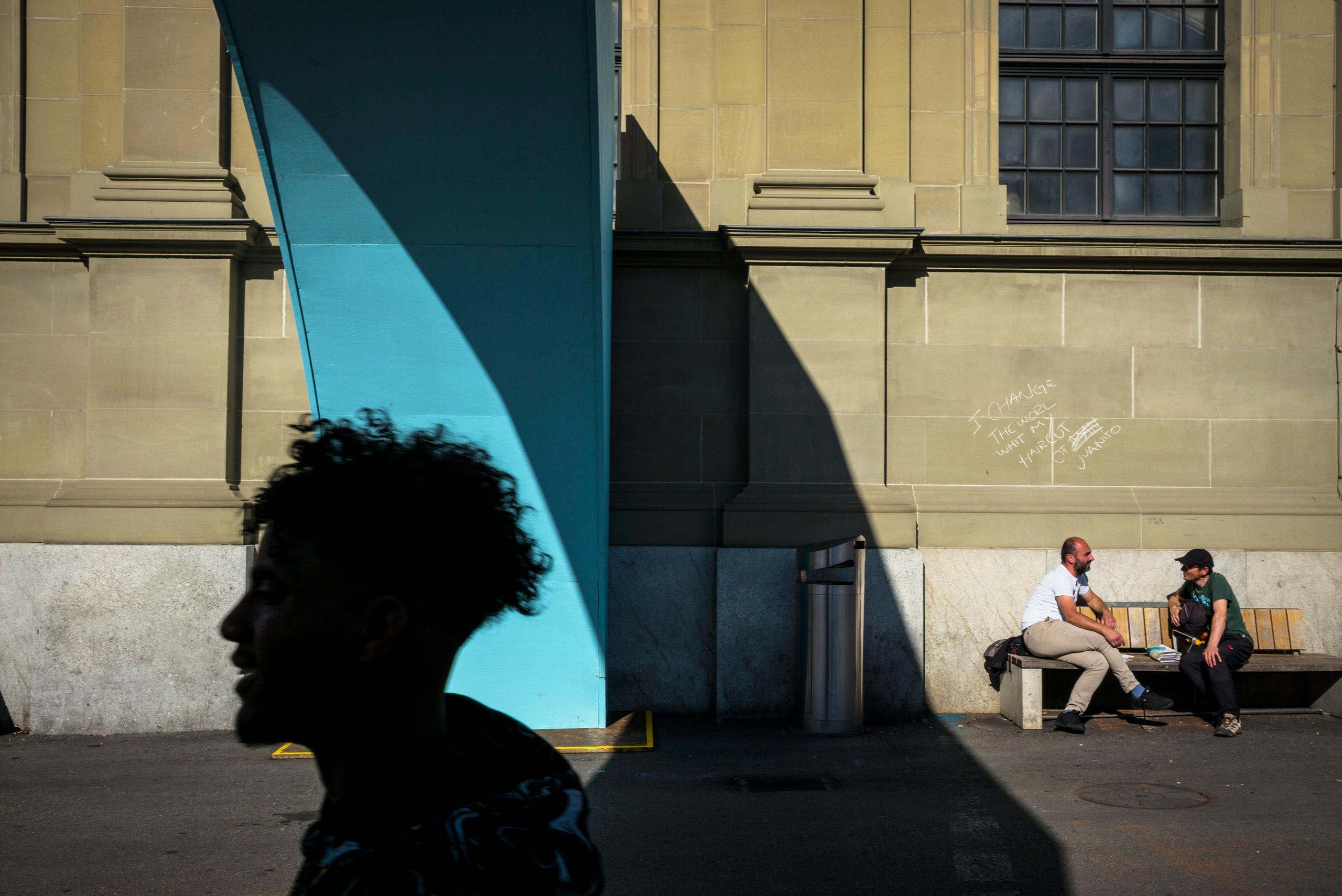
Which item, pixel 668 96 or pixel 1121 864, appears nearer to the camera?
pixel 1121 864

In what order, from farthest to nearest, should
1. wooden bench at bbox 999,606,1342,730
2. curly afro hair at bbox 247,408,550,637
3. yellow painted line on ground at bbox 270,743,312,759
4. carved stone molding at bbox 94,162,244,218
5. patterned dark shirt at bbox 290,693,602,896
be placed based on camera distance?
carved stone molding at bbox 94,162,244,218, wooden bench at bbox 999,606,1342,730, yellow painted line on ground at bbox 270,743,312,759, curly afro hair at bbox 247,408,550,637, patterned dark shirt at bbox 290,693,602,896

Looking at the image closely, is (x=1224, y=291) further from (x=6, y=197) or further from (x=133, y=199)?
(x=6, y=197)

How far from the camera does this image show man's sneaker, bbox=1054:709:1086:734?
7391 mm

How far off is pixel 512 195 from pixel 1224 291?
6.47 m

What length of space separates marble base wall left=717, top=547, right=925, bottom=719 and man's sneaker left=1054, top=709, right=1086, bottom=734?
42.0 inches

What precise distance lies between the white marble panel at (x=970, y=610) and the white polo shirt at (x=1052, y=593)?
335 millimetres

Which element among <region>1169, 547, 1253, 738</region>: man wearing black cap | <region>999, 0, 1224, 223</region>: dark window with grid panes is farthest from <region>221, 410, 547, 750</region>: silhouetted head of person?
<region>999, 0, 1224, 223</region>: dark window with grid panes

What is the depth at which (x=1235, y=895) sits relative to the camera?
14.6ft

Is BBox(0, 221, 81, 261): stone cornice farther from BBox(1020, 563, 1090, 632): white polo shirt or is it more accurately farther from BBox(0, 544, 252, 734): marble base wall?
BBox(1020, 563, 1090, 632): white polo shirt

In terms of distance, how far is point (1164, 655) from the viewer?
773cm

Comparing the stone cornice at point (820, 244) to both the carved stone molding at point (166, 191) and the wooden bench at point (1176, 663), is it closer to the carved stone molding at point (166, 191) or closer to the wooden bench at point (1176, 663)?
the wooden bench at point (1176, 663)

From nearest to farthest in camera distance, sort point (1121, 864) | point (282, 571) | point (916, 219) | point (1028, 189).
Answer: point (282, 571) → point (1121, 864) → point (916, 219) → point (1028, 189)

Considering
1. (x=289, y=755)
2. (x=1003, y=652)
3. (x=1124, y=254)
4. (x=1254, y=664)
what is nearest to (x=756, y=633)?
(x=1003, y=652)

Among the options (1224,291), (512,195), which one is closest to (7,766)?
(512,195)
